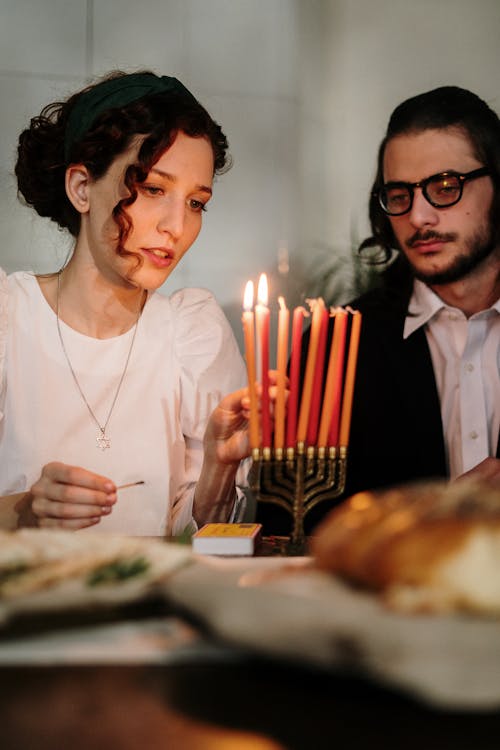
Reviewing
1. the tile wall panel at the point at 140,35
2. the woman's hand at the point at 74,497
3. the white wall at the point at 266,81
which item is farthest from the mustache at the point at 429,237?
the tile wall panel at the point at 140,35

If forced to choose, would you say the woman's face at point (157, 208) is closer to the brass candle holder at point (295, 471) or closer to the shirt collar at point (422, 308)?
the shirt collar at point (422, 308)

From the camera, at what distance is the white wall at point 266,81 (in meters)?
3.89

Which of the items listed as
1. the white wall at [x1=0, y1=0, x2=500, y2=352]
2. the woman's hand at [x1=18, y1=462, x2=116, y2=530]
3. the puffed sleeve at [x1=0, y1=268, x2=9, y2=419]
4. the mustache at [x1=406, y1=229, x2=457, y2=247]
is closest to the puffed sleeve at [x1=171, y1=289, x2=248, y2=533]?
the puffed sleeve at [x1=0, y1=268, x2=9, y2=419]

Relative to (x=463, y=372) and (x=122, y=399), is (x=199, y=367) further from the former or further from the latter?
(x=463, y=372)

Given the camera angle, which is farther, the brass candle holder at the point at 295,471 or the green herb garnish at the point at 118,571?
the brass candle holder at the point at 295,471

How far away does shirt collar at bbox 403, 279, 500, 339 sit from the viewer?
2.72 m

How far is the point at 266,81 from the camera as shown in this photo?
4.20 metres

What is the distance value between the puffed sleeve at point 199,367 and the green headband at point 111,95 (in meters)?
0.59

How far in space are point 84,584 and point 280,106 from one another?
3.86 m

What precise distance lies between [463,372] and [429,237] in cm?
43

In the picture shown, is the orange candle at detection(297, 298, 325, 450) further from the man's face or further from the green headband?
the man's face

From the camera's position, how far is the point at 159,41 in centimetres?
402

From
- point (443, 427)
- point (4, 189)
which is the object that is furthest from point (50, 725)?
point (4, 189)

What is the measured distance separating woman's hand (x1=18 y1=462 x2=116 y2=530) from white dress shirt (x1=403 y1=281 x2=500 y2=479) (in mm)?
1328
